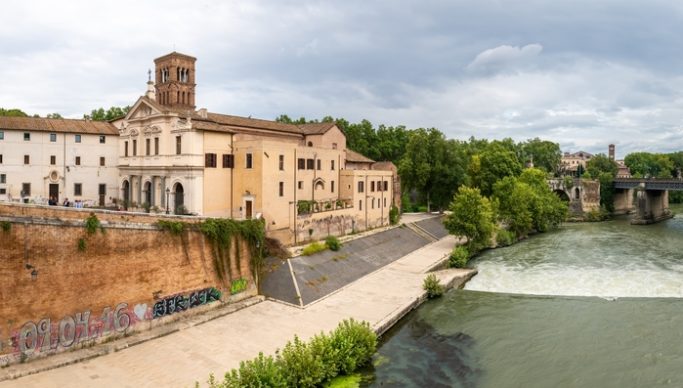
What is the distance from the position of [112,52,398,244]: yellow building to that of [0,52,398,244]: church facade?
0.07 m

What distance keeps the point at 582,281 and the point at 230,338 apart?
952 inches

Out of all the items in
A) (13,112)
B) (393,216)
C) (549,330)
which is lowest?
(549,330)

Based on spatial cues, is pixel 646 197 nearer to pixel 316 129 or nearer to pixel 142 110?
pixel 316 129

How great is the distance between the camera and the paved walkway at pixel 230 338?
56.9 ft

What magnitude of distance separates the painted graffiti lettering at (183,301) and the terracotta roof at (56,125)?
22052 mm

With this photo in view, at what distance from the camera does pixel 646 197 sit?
216 ft

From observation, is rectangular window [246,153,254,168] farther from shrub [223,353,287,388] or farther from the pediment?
shrub [223,353,287,388]

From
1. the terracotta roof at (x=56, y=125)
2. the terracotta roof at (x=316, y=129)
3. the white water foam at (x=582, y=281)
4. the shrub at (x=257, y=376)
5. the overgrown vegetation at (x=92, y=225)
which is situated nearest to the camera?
the shrub at (x=257, y=376)

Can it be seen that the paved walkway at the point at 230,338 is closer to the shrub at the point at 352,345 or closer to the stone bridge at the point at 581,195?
the shrub at the point at 352,345

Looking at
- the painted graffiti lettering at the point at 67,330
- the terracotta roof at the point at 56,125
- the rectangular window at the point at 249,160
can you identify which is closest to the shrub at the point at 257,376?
the painted graffiti lettering at the point at 67,330

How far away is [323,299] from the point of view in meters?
27.0

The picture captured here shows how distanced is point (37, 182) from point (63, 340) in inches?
895

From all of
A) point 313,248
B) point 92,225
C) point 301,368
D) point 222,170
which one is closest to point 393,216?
point 313,248

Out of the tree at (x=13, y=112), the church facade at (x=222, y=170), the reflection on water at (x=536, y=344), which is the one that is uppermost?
the tree at (x=13, y=112)
